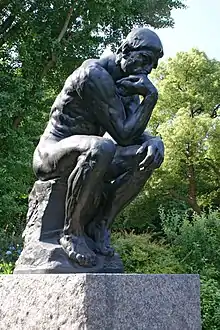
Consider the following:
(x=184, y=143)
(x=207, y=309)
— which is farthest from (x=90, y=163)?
(x=184, y=143)

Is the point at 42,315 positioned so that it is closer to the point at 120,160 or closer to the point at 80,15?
the point at 120,160

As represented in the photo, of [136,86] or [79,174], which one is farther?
[136,86]

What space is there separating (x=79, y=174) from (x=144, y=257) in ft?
19.1

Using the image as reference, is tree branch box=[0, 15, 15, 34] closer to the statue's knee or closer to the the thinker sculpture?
the the thinker sculpture

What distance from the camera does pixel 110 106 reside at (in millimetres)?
3971

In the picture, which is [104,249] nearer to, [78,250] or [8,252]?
[78,250]

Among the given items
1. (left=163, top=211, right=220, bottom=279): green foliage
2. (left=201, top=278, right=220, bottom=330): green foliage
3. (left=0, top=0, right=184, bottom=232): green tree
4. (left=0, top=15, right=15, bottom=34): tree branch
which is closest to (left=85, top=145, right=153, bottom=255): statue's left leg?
(left=201, top=278, right=220, bottom=330): green foliage

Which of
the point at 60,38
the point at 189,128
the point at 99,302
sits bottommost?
the point at 99,302

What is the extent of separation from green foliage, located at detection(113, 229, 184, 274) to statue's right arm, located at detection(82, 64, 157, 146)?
5127 millimetres

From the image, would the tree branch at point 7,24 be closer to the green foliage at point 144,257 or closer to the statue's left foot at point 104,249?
the green foliage at point 144,257

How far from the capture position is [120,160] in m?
4.05

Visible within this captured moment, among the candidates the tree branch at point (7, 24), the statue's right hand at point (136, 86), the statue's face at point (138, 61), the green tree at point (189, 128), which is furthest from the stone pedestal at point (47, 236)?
the green tree at point (189, 128)

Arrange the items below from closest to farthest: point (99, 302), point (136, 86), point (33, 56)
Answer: point (99, 302) < point (136, 86) < point (33, 56)

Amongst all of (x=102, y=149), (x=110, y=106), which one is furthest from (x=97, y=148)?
(x=110, y=106)
